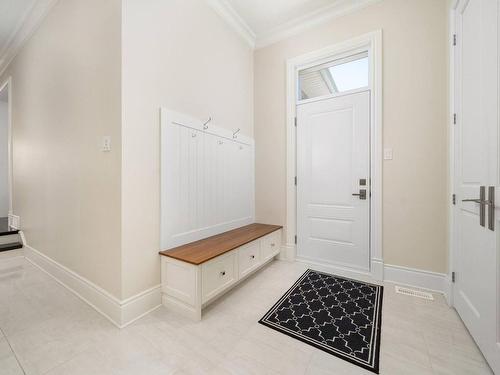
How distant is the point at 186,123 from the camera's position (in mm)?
2096

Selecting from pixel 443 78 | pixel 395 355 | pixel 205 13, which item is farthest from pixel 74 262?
pixel 443 78

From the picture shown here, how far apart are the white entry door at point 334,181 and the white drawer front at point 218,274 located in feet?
4.00

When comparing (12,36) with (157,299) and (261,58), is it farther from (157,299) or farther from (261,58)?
(157,299)

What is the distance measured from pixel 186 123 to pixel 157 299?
63.3 inches

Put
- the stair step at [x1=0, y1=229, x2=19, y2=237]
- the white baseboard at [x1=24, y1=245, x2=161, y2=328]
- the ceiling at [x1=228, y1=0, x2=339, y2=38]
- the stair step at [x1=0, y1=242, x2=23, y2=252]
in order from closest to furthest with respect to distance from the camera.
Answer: the white baseboard at [x1=24, y1=245, x2=161, y2=328], the ceiling at [x1=228, y1=0, x2=339, y2=38], the stair step at [x1=0, y1=242, x2=23, y2=252], the stair step at [x1=0, y1=229, x2=19, y2=237]

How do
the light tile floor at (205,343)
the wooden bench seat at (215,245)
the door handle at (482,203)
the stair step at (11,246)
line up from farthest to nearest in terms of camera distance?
1. the stair step at (11,246)
2. the wooden bench seat at (215,245)
3. the door handle at (482,203)
4. the light tile floor at (205,343)

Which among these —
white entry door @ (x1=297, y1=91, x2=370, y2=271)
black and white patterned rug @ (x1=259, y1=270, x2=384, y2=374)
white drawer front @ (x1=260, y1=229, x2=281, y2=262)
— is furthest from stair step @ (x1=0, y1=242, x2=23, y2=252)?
white entry door @ (x1=297, y1=91, x2=370, y2=271)

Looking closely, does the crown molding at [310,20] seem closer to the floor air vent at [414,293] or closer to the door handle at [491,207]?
the door handle at [491,207]

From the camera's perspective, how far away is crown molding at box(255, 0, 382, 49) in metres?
2.52

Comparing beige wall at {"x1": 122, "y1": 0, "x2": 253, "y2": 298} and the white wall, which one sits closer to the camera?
beige wall at {"x1": 122, "y1": 0, "x2": 253, "y2": 298}

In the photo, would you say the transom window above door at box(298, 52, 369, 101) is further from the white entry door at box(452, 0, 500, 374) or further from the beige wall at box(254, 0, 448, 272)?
the white entry door at box(452, 0, 500, 374)

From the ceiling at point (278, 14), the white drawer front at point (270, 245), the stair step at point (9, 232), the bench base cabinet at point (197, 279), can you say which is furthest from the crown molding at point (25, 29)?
the white drawer front at point (270, 245)

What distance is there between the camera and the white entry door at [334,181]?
2492 millimetres

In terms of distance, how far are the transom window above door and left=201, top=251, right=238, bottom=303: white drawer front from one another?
2302mm
